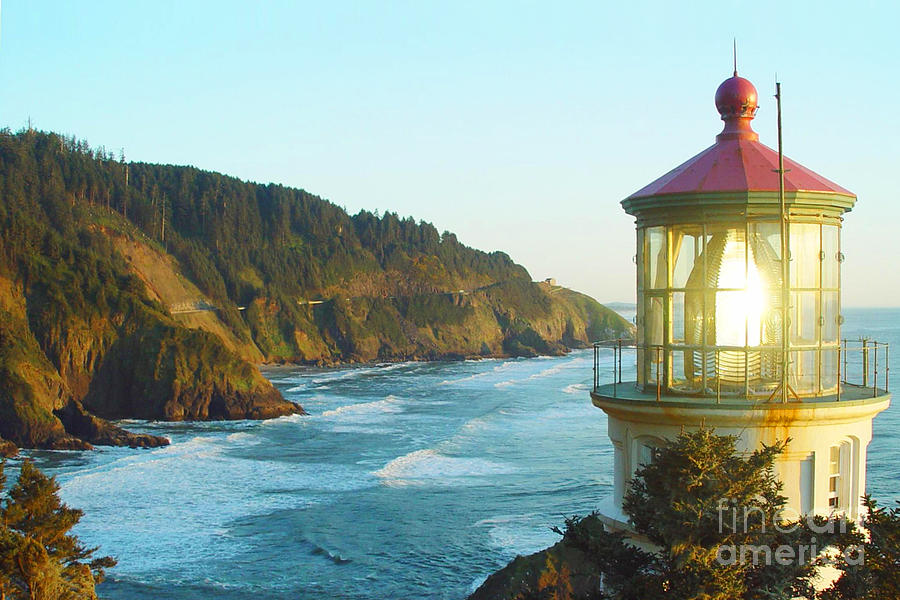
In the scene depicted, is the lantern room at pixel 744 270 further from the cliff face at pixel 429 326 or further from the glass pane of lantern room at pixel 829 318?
the cliff face at pixel 429 326

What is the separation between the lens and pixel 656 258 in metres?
6.54

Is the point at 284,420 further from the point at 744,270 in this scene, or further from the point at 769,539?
the point at 769,539

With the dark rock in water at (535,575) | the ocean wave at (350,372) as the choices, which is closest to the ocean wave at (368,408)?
the ocean wave at (350,372)

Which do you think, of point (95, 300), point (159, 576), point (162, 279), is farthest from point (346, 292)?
point (159, 576)

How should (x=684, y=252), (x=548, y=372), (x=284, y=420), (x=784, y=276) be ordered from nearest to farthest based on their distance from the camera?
(x=784, y=276) < (x=684, y=252) < (x=284, y=420) < (x=548, y=372)

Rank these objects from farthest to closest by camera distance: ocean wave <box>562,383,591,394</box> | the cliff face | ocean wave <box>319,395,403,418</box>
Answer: the cliff face, ocean wave <box>562,383,591,394</box>, ocean wave <box>319,395,403,418</box>

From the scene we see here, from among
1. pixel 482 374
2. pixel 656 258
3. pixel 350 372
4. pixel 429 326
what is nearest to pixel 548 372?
pixel 482 374

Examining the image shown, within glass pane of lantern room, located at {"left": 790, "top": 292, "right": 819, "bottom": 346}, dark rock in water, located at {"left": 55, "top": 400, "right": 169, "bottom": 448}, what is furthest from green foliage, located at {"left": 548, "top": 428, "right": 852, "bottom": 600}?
dark rock in water, located at {"left": 55, "top": 400, "right": 169, "bottom": 448}

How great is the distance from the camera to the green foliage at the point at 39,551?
12.1 metres

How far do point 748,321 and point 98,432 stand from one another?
40138mm

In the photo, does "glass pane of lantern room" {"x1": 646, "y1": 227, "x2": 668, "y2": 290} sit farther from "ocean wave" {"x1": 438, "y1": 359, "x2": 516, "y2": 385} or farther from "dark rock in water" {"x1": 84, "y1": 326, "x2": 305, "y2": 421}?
"ocean wave" {"x1": 438, "y1": 359, "x2": 516, "y2": 385}

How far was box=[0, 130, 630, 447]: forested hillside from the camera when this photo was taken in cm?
5247

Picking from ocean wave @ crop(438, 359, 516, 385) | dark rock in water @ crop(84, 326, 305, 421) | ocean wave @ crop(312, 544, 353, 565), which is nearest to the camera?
ocean wave @ crop(312, 544, 353, 565)

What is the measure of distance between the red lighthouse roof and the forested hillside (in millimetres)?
37951
